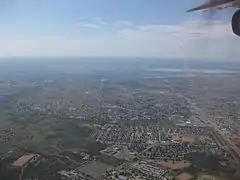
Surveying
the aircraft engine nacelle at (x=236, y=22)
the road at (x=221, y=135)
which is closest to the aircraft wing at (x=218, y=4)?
the aircraft engine nacelle at (x=236, y=22)

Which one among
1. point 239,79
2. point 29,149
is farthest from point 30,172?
point 239,79

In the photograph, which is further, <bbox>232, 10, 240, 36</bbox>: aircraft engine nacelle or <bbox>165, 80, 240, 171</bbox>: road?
<bbox>165, 80, 240, 171</bbox>: road

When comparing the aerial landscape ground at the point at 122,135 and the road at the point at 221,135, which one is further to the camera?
the road at the point at 221,135

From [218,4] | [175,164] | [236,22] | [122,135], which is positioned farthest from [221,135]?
[218,4]

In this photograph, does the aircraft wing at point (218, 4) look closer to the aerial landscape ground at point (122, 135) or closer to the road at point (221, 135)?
the aerial landscape ground at point (122, 135)

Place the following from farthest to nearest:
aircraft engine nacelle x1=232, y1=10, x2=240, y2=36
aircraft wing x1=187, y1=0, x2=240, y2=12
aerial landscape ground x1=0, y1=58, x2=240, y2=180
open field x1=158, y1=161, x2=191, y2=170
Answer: open field x1=158, y1=161, x2=191, y2=170 → aerial landscape ground x1=0, y1=58, x2=240, y2=180 → aircraft engine nacelle x1=232, y1=10, x2=240, y2=36 → aircraft wing x1=187, y1=0, x2=240, y2=12

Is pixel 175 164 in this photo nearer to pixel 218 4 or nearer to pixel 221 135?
pixel 221 135

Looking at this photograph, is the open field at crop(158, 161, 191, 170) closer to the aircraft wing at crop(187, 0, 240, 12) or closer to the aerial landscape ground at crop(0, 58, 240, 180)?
the aerial landscape ground at crop(0, 58, 240, 180)

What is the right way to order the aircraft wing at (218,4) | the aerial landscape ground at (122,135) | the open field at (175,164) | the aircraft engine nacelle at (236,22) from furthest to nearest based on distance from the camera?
1. the open field at (175,164)
2. the aerial landscape ground at (122,135)
3. the aircraft engine nacelle at (236,22)
4. the aircraft wing at (218,4)

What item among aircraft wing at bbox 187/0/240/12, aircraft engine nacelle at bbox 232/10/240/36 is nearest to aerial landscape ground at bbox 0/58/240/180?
aircraft engine nacelle at bbox 232/10/240/36
